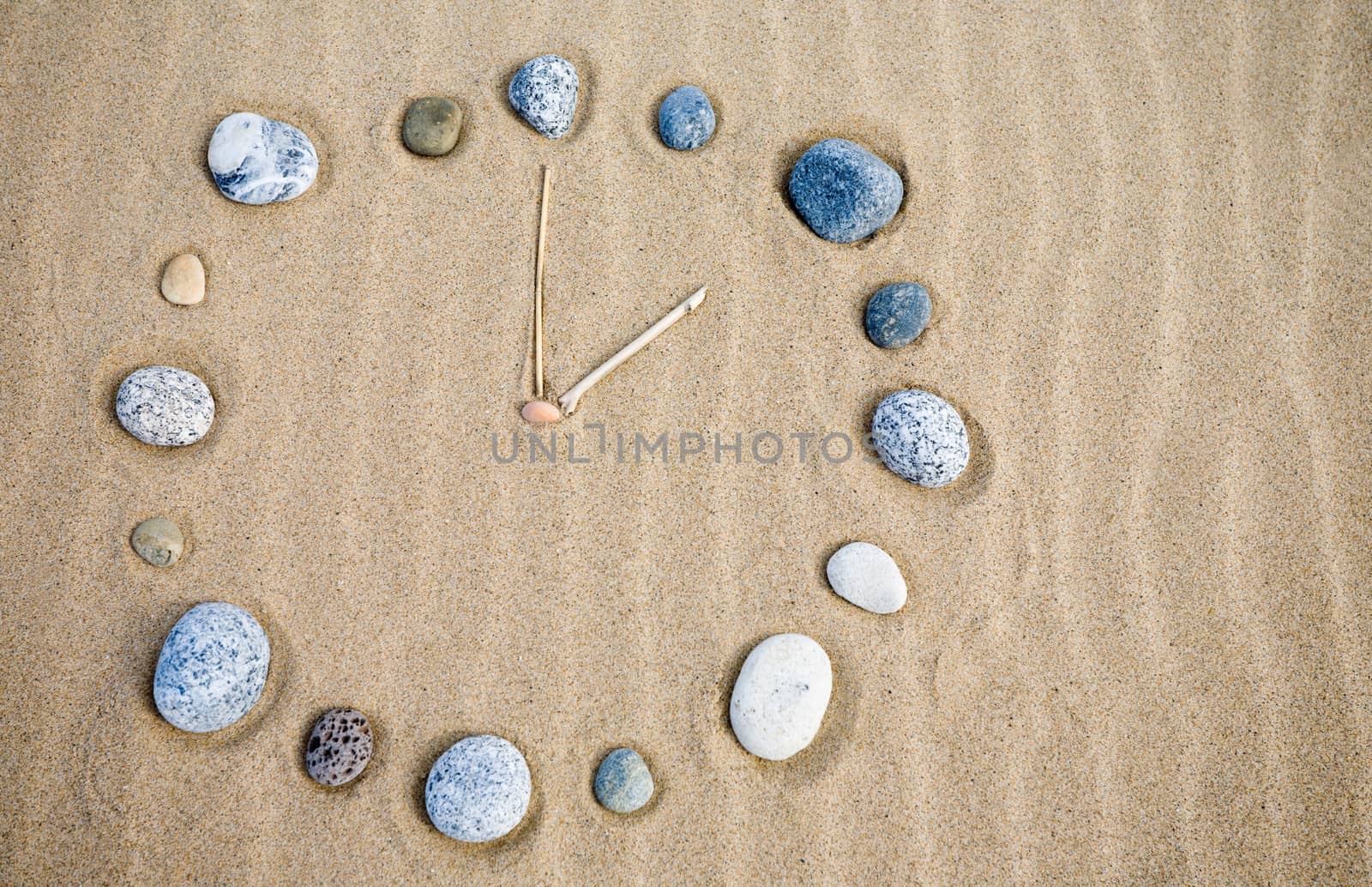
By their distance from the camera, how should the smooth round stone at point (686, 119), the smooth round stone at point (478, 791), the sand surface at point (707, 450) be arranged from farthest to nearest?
the smooth round stone at point (686, 119) → the sand surface at point (707, 450) → the smooth round stone at point (478, 791)

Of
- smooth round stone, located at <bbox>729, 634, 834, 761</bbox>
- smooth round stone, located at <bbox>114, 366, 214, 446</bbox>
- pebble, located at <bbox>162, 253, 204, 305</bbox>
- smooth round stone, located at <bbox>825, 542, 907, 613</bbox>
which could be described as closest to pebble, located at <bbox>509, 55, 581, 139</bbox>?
pebble, located at <bbox>162, 253, 204, 305</bbox>

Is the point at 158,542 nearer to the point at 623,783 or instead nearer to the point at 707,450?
the point at 623,783

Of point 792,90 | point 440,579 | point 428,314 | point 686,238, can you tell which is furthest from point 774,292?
point 440,579

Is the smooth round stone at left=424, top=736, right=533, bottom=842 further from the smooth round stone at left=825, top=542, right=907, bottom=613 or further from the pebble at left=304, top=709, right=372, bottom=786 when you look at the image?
the smooth round stone at left=825, top=542, right=907, bottom=613

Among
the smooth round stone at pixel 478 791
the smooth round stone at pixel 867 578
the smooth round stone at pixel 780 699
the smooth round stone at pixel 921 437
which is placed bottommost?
the smooth round stone at pixel 478 791

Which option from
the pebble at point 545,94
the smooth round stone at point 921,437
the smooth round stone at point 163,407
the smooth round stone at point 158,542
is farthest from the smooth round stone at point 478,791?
the pebble at point 545,94

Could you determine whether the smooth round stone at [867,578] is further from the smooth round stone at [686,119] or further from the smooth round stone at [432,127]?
the smooth round stone at [432,127]
